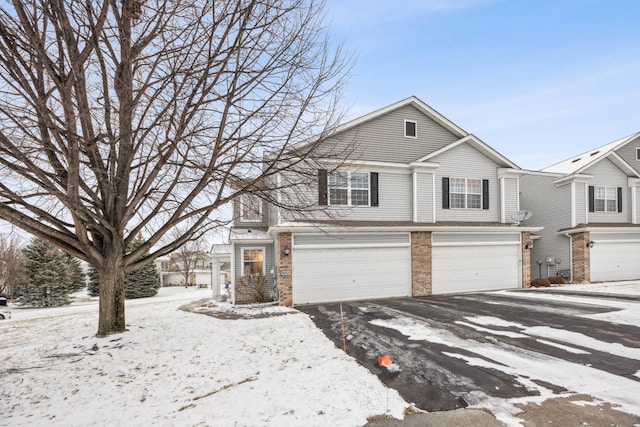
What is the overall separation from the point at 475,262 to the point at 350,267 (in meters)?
6.01

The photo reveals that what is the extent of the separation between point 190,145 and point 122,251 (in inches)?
125

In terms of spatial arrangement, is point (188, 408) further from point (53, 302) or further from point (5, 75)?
point (53, 302)

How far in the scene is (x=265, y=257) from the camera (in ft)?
47.3

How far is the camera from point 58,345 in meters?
6.54

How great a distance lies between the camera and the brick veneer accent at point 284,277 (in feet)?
37.6

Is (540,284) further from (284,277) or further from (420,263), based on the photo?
(284,277)

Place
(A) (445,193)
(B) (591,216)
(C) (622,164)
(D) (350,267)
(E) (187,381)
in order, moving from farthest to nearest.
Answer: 1. (C) (622,164)
2. (B) (591,216)
3. (A) (445,193)
4. (D) (350,267)
5. (E) (187,381)

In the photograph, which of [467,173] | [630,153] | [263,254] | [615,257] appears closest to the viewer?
[263,254]

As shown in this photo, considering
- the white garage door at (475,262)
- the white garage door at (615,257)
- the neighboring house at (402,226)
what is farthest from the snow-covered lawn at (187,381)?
the white garage door at (615,257)

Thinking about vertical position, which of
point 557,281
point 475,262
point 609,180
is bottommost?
point 557,281

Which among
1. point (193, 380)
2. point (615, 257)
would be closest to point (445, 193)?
point (615, 257)

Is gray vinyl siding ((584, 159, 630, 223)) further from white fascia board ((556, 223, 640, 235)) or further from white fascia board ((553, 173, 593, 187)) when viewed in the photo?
white fascia board ((556, 223, 640, 235))

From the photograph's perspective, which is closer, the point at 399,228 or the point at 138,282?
the point at 399,228

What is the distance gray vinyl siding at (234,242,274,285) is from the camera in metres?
14.0
